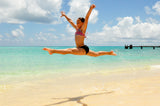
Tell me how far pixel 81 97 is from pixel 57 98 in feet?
2.65

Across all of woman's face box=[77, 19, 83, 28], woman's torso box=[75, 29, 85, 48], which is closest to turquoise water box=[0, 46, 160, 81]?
woman's torso box=[75, 29, 85, 48]

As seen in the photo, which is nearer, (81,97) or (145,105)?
(145,105)

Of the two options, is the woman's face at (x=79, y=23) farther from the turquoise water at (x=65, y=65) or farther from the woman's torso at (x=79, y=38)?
the turquoise water at (x=65, y=65)

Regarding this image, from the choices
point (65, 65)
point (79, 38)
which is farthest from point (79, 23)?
point (65, 65)

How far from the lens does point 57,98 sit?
5281 millimetres

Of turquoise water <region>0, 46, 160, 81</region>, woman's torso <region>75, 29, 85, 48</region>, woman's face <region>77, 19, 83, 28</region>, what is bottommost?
turquoise water <region>0, 46, 160, 81</region>

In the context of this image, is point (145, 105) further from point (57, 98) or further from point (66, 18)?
point (66, 18)

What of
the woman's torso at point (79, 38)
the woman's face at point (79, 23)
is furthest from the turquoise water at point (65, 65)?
the woman's face at point (79, 23)

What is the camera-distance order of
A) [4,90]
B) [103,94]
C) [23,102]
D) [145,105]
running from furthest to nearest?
[4,90]
[103,94]
[23,102]
[145,105]

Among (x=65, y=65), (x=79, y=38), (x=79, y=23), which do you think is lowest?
(x=65, y=65)

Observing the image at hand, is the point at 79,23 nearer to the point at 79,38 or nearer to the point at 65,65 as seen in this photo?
the point at 79,38

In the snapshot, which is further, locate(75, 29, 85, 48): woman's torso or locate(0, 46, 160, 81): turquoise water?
locate(0, 46, 160, 81): turquoise water

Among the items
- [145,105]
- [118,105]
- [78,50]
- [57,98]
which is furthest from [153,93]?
[57,98]

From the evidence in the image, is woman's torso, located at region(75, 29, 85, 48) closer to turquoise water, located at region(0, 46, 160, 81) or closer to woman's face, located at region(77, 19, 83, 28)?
woman's face, located at region(77, 19, 83, 28)
